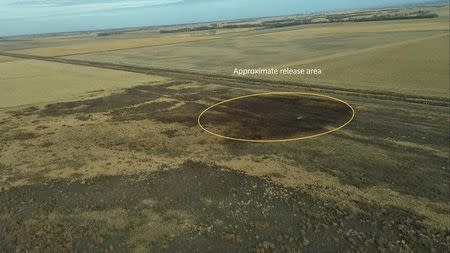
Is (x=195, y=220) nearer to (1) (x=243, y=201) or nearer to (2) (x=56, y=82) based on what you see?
(1) (x=243, y=201)

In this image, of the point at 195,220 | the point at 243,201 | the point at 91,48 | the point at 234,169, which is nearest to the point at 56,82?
the point at 234,169

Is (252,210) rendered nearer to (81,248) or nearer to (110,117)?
(81,248)

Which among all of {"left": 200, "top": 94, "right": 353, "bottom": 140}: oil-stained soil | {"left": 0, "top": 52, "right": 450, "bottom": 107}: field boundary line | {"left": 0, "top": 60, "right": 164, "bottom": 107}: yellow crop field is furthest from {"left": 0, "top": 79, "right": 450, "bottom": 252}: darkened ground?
{"left": 0, "top": 60, "right": 164, "bottom": 107}: yellow crop field

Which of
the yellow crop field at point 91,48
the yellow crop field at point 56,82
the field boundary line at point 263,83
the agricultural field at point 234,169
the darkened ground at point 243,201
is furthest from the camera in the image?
the yellow crop field at point 91,48

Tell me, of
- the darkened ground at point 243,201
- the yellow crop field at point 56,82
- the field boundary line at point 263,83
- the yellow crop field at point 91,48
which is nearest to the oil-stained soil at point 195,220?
the darkened ground at point 243,201

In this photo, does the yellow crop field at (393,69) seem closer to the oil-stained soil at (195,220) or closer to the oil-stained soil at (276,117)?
the oil-stained soil at (276,117)

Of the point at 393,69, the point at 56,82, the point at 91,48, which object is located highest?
the point at 56,82
